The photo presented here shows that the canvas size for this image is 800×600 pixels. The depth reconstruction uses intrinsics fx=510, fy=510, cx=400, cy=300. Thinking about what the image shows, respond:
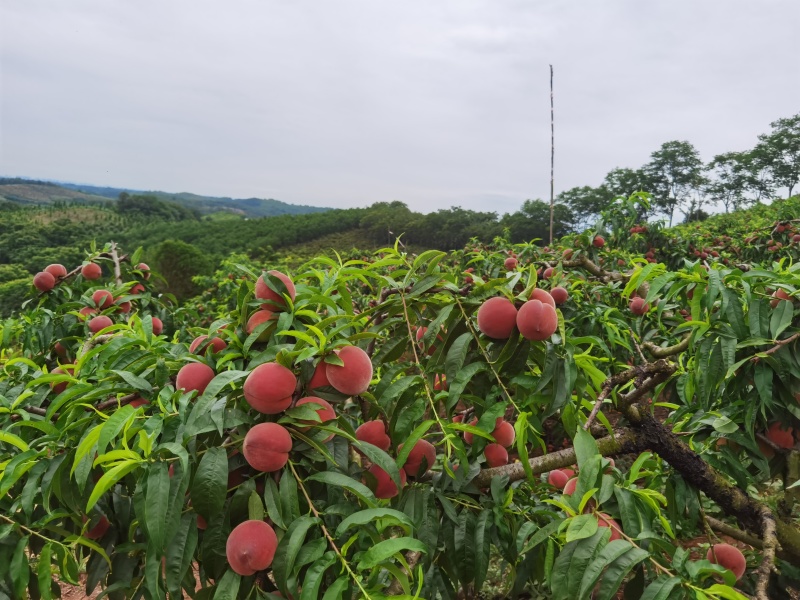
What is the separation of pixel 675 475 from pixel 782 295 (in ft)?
1.69

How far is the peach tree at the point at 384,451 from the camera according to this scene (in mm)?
780

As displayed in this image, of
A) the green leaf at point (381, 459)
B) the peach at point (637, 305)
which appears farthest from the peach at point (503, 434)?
the peach at point (637, 305)

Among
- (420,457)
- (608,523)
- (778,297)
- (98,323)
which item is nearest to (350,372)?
(420,457)

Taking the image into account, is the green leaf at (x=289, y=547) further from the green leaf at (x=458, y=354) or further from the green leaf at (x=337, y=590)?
the green leaf at (x=458, y=354)

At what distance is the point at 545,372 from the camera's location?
98 centimetres

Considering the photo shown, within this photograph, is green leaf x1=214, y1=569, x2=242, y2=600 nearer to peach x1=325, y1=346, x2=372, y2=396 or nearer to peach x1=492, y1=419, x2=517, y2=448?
peach x1=325, y1=346, x2=372, y2=396

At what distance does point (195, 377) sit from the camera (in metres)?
0.98

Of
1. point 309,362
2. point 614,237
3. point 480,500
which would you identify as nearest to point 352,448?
point 309,362

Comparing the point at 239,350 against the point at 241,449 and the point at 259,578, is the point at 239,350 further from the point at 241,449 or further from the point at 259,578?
the point at 259,578

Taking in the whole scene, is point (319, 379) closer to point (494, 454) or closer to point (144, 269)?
point (494, 454)

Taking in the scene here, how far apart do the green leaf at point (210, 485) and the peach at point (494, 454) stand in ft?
2.15

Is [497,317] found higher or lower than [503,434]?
higher

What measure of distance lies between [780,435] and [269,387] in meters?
1.38

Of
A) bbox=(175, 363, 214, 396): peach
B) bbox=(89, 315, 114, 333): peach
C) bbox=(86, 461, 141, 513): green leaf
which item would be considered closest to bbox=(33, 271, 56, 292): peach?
bbox=(89, 315, 114, 333): peach
